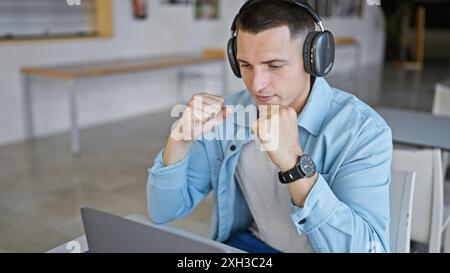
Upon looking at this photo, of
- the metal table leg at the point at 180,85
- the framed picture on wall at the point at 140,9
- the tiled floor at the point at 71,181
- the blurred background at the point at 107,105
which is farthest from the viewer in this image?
the metal table leg at the point at 180,85

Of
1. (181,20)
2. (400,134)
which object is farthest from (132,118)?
(400,134)

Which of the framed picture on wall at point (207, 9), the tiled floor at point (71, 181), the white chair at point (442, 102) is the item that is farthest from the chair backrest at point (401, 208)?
the framed picture on wall at point (207, 9)

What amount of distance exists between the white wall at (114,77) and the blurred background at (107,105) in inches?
0.4

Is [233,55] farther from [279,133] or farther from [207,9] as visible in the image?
[207,9]

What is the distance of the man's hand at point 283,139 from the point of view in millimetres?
706

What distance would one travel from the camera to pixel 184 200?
1081 millimetres

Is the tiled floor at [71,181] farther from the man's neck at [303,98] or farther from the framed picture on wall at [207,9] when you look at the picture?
the framed picture on wall at [207,9]

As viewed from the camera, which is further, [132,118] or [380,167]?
[132,118]

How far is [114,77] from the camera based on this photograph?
4.00 m

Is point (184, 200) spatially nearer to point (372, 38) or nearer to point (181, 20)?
point (181, 20)

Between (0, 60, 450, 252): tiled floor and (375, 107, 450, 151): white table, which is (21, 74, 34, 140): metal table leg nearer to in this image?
(0, 60, 450, 252): tiled floor

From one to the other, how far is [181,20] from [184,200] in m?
4.58

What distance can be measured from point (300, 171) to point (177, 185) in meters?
0.34

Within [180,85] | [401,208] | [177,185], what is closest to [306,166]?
[177,185]
